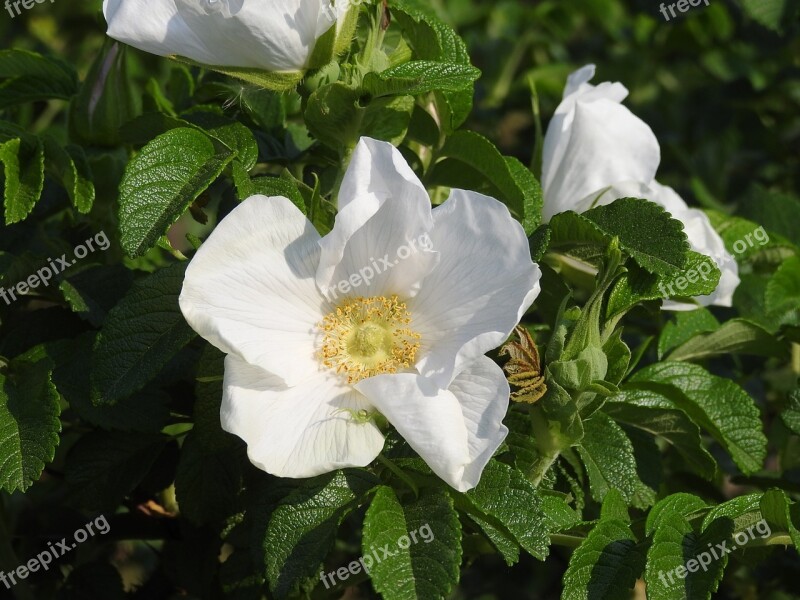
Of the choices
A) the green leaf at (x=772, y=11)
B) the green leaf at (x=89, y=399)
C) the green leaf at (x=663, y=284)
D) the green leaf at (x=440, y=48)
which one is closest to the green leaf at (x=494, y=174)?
the green leaf at (x=440, y=48)

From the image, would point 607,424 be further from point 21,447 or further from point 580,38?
point 580,38
